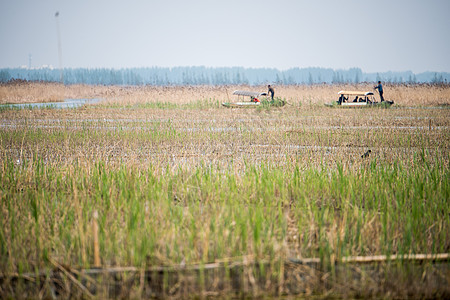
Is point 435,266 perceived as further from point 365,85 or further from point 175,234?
point 365,85

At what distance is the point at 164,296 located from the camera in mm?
3223

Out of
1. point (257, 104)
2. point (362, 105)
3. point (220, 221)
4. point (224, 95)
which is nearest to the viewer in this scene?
point (220, 221)

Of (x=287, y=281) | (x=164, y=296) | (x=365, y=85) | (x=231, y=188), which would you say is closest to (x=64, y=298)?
(x=164, y=296)

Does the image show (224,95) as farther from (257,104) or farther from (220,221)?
(220,221)

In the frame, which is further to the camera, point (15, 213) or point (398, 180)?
point (398, 180)

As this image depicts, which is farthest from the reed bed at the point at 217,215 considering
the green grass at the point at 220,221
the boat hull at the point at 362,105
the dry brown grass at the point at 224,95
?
the dry brown grass at the point at 224,95

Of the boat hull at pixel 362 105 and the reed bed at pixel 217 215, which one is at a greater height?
the boat hull at pixel 362 105

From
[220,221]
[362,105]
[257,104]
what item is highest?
[257,104]

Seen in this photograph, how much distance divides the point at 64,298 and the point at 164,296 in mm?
779

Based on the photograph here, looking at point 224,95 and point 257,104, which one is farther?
point 224,95

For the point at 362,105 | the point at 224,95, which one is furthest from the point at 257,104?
the point at 224,95

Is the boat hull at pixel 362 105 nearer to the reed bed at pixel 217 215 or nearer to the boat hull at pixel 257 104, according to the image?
the boat hull at pixel 257 104

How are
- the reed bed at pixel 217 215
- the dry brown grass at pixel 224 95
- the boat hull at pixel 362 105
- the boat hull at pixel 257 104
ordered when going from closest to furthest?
the reed bed at pixel 217 215
the boat hull at pixel 362 105
the boat hull at pixel 257 104
the dry brown grass at pixel 224 95

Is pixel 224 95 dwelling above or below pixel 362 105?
above
